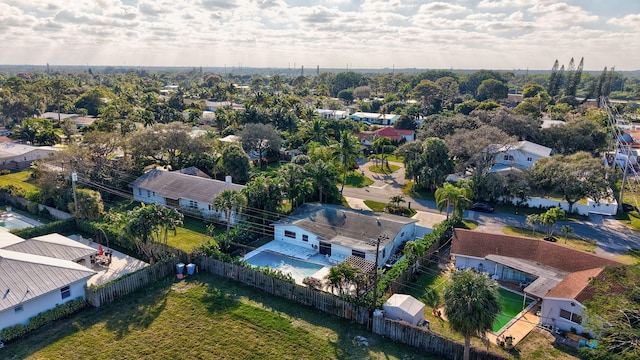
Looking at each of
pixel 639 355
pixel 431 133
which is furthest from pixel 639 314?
pixel 431 133

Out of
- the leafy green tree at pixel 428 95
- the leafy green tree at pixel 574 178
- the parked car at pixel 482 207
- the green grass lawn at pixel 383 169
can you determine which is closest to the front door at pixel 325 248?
the parked car at pixel 482 207

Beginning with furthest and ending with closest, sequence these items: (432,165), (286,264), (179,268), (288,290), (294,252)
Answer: (432,165) → (294,252) → (286,264) → (179,268) → (288,290)

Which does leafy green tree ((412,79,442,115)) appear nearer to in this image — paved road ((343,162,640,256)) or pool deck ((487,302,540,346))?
paved road ((343,162,640,256))

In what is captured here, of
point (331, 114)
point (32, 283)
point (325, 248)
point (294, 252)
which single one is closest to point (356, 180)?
point (325, 248)

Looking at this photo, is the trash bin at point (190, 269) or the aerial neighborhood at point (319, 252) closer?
the aerial neighborhood at point (319, 252)

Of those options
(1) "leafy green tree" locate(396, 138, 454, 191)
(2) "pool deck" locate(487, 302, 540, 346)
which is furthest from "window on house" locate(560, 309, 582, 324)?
(1) "leafy green tree" locate(396, 138, 454, 191)

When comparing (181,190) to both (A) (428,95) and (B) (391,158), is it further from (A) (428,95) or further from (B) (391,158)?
(A) (428,95)

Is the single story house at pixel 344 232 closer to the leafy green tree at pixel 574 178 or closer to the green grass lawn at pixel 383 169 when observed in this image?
the leafy green tree at pixel 574 178
